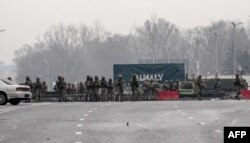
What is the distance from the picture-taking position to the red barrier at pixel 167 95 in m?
47.7

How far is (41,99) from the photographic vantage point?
155ft

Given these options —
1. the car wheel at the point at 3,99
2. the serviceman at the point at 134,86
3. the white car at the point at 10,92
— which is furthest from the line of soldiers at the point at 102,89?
the car wheel at the point at 3,99

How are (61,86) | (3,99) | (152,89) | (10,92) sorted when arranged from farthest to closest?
(152,89), (61,86), (3,99), (10,92)

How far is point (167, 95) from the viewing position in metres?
48.0

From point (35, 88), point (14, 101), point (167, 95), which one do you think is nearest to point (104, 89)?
point (35, 88)

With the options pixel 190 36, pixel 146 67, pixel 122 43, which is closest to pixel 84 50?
A: pixel 122 43

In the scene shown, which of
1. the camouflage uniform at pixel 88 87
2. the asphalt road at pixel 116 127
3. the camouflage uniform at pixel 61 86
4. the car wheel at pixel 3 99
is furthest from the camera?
the camouflage uniform at pixel 88 87

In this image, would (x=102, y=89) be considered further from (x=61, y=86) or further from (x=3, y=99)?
(x=3, y=99)

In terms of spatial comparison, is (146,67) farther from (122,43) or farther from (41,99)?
(122,43)

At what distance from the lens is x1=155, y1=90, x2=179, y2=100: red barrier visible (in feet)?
157

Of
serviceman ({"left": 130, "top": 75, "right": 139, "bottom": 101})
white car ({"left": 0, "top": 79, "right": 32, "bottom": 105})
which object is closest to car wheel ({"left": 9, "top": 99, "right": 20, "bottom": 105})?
white car ({"left": 0, "top": 79, "right": 32, "bottom": 105})

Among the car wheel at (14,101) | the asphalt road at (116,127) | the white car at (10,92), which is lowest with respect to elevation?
the asphalt road at (116,127)

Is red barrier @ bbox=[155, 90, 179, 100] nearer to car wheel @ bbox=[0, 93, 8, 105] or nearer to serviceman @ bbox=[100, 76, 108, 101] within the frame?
serviceman @ bbox=[100, 76, 108, 101]

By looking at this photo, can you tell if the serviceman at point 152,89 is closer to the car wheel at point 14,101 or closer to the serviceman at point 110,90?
the serviceman at point 110,90
